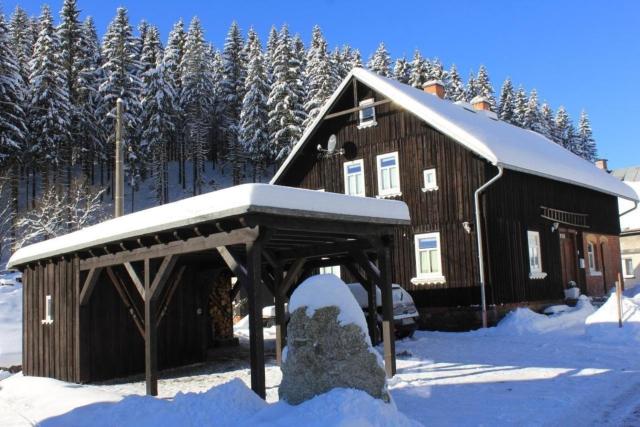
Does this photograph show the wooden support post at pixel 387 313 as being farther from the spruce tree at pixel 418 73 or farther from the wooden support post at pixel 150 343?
the spruce tree at pixel 418 73

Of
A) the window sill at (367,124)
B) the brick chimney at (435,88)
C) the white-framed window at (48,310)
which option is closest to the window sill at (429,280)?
the window sill at (367,124)

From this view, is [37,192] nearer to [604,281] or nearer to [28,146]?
[28,146]

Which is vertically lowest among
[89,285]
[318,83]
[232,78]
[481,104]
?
[89,285]

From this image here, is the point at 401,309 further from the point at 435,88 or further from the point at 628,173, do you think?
the point at 628,173

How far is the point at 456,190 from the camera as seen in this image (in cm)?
1959

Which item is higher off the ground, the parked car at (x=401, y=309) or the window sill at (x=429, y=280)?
the window sill at (x=429, y=280)

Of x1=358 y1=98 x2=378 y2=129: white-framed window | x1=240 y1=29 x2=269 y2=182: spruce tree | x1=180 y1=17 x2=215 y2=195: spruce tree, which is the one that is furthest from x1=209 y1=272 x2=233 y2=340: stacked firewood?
x1=180 y1=17 x2=215 y2=195: spruce tree

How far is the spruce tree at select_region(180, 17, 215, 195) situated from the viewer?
5509cm

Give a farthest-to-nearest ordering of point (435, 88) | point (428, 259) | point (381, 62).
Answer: point (381, 62), point (435, 88), point (428, 259)

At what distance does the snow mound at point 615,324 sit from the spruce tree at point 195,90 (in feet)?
138

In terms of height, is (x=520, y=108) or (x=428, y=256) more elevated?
(x=520, y=108)

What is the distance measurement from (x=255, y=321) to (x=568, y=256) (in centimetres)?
1845

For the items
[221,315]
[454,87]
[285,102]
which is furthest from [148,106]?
[221,315]

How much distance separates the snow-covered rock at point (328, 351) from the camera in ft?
22.4
